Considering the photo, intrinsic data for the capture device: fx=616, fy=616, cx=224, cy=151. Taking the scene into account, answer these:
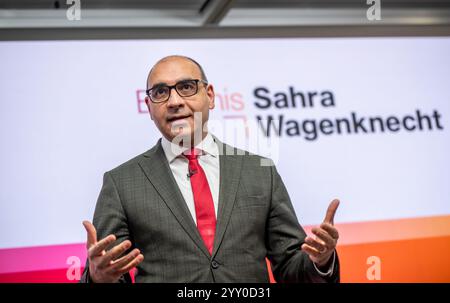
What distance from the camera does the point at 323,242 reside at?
1865mm

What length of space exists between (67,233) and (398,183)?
1.82 m

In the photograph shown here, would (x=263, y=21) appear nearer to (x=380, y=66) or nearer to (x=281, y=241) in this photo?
(x=380, y=66)

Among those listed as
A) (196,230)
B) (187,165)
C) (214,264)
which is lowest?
(214,264)

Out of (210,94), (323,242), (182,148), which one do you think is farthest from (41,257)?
(323,242)

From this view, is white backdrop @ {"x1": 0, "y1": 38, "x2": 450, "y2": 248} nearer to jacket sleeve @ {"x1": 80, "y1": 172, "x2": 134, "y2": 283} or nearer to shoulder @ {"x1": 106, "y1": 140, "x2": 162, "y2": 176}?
shoulder @ {"x1": 106, "y1": 140, "x2": 162, "y2": 176}

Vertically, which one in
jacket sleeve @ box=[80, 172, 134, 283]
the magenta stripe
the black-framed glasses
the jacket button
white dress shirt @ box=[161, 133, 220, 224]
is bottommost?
the jacket button

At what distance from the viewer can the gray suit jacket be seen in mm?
2029

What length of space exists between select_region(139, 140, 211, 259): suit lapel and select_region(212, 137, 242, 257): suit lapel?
78mm

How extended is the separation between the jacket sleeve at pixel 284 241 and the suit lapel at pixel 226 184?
0.47 ft

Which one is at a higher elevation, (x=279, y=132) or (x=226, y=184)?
(x=279, y=132)

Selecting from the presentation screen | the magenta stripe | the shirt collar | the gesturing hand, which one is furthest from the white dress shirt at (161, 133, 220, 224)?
the magenta stripe

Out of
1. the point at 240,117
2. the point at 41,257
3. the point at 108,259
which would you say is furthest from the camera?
the point at 240,117

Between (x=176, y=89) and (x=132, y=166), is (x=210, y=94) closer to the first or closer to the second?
(x=176, y=89)

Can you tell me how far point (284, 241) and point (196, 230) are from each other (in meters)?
0.31
